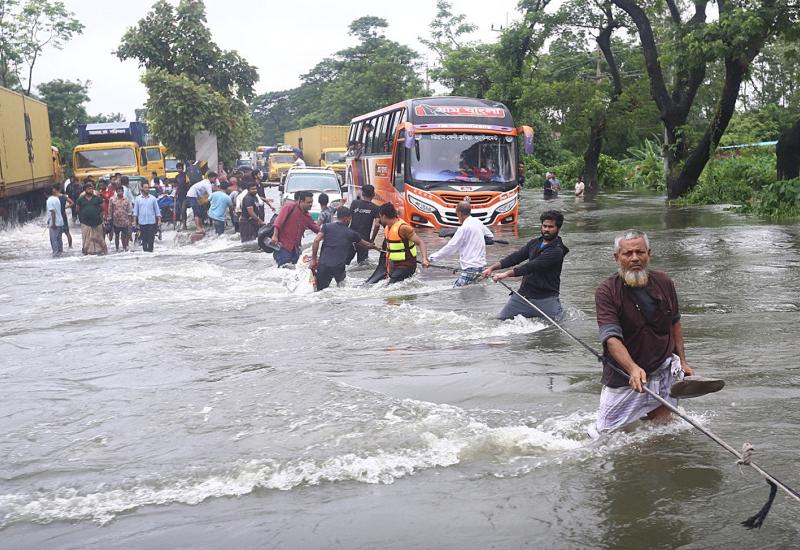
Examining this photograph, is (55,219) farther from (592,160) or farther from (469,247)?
(592,160)

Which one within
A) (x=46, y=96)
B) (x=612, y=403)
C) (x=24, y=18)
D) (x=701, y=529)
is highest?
(x=24, y=18)

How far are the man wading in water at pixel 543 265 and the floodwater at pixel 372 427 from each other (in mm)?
448

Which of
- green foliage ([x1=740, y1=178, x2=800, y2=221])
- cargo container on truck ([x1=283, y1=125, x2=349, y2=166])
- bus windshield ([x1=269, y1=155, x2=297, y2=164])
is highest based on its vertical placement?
cargo container on truck ([x1=283, y1=125, x2=349, y2=166])

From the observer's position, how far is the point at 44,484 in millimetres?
6273

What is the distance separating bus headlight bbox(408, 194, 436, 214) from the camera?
804 inches

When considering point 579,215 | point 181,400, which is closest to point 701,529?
point 181,400

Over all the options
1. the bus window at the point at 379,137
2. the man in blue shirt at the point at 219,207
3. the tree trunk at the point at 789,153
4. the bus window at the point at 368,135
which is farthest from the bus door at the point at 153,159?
the tree trunk at the point at 789,153

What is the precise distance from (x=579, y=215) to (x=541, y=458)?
75.9 ft

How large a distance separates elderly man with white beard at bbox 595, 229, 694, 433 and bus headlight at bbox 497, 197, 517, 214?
1501 cm

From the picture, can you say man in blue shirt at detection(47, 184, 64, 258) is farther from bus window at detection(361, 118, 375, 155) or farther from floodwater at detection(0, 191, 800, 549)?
bus window at detection(361, 118, 375, 155)

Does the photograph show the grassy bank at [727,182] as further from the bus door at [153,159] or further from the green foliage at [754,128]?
the bus door at [153,159]

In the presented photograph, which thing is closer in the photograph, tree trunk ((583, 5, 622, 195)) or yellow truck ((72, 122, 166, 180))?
yellow truck ((72, 122, 166, 180))

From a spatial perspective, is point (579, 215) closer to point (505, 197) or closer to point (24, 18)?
point (505, 197)

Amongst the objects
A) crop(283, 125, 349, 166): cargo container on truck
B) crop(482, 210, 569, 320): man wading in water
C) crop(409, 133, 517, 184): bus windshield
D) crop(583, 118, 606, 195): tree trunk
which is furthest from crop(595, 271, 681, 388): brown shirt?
crop(283, 125, 349, 166): cargo container on truck
